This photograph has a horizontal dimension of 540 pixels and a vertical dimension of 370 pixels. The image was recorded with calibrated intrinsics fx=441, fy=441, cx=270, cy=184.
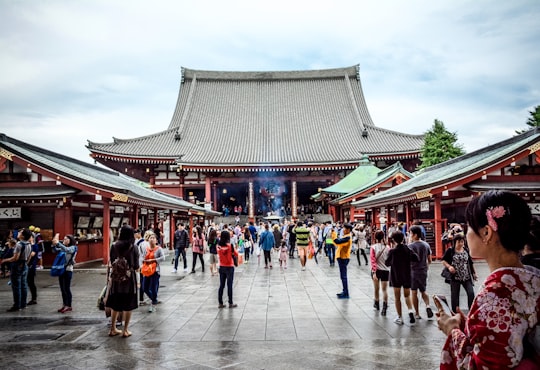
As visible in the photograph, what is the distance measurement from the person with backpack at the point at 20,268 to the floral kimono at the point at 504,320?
9.05 metres

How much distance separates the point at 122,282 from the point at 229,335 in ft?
6.07

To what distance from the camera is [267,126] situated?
3894cm

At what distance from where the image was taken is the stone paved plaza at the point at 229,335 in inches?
220

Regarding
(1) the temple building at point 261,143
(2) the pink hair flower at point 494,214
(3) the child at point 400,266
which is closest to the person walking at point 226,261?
(3) the child at point 400,266

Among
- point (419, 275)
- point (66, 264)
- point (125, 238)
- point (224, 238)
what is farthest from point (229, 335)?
point (66, 264)

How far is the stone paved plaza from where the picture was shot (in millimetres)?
5582

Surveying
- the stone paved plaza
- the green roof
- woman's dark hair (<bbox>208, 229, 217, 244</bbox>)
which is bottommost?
the stone paved plaza

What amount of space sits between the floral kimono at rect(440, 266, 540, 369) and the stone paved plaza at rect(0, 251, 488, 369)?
3521 mm

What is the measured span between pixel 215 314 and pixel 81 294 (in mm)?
4407

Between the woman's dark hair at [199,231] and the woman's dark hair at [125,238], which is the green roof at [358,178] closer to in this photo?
the woman's dark hair at [199,231]

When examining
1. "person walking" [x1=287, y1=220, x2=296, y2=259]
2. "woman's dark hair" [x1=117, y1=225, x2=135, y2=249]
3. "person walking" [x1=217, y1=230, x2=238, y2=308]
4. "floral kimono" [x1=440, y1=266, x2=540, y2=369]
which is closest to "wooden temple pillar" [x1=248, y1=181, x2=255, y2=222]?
"person walking" [x1=287, y1=220, x2=296, y2=259]

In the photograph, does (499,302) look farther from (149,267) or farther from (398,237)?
(149,267)

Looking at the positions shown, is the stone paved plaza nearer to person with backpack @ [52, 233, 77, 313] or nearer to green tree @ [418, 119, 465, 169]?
person with backpack @ [52, 233, 77, 313]

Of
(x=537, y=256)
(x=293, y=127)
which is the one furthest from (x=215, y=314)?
(x=293, y=127)
